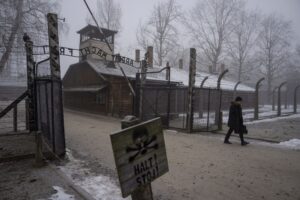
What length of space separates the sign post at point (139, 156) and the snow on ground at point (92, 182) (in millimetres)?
2209

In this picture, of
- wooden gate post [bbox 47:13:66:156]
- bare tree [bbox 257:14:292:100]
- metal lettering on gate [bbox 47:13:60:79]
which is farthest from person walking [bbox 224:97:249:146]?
bare tree [bbox 257:14:292:100]

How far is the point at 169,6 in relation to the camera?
144 ft

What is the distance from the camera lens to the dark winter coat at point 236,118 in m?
8.98

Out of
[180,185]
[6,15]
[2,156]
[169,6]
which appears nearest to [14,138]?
[2,156]

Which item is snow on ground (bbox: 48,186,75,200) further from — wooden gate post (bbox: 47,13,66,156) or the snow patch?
the snow patch

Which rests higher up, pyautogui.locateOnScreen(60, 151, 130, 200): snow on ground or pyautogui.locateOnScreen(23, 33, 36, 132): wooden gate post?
pyautogui.locateOnScreen(23, 33, 36, 132): wooden gate post

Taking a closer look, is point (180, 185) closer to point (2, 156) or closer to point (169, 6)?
point (2, 156)

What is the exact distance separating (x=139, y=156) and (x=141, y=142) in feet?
0.44

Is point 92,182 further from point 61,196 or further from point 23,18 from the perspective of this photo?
point 23,18

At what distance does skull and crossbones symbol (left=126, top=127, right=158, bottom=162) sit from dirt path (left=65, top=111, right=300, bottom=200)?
251 centimetres

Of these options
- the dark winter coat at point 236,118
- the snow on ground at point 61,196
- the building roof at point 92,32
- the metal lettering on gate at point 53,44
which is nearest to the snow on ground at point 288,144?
the dark winter coat at point 236,118

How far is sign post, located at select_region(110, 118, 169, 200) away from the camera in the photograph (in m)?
2.22

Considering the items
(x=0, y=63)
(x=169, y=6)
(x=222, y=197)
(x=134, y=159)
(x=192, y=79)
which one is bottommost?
(x=222, y=197)

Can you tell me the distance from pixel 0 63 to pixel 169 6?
32692 mm
